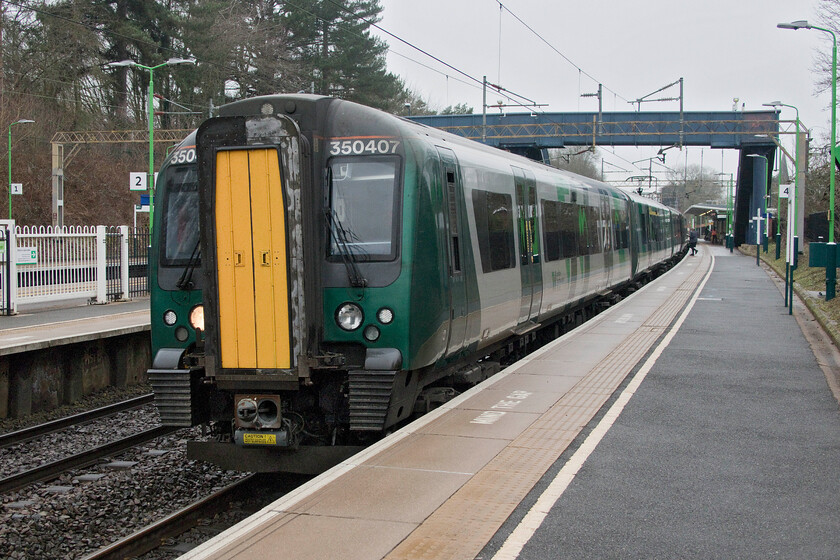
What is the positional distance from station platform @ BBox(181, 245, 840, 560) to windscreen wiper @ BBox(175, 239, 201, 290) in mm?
2159

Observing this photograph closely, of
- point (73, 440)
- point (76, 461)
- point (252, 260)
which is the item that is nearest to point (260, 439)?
point (252, 260)

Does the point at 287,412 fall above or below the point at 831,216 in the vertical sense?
below

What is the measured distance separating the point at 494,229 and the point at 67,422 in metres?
5.91

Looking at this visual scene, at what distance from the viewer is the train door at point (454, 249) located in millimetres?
8305

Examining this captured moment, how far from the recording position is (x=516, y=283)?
1112cm

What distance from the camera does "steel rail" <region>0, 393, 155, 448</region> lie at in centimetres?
1032

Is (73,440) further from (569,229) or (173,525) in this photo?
(569,229)

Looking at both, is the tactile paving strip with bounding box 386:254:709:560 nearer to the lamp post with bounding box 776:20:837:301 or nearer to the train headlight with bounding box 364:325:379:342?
the train headlight with bounding box 364:325:379:342

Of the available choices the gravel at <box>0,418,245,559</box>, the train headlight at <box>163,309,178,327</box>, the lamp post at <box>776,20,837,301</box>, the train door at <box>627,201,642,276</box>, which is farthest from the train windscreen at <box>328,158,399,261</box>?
the train door at <box>627,201,642,276</box>

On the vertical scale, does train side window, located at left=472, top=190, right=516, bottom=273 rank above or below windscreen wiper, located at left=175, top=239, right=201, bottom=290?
above

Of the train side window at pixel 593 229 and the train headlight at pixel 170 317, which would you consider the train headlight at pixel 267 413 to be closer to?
the train headlight at pixel 170 317

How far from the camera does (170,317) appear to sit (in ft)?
25.1

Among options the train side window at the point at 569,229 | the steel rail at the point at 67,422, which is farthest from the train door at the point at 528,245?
the steel rail at the point at 67,422

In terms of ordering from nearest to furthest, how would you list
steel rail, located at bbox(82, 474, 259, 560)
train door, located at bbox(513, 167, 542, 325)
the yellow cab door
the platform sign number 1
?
steel rail, located at bbox(82, 474, 259, 560) → the yellow cab door → train door, located at bbox(513, 167, 542, 325) → the platform sign number 1
